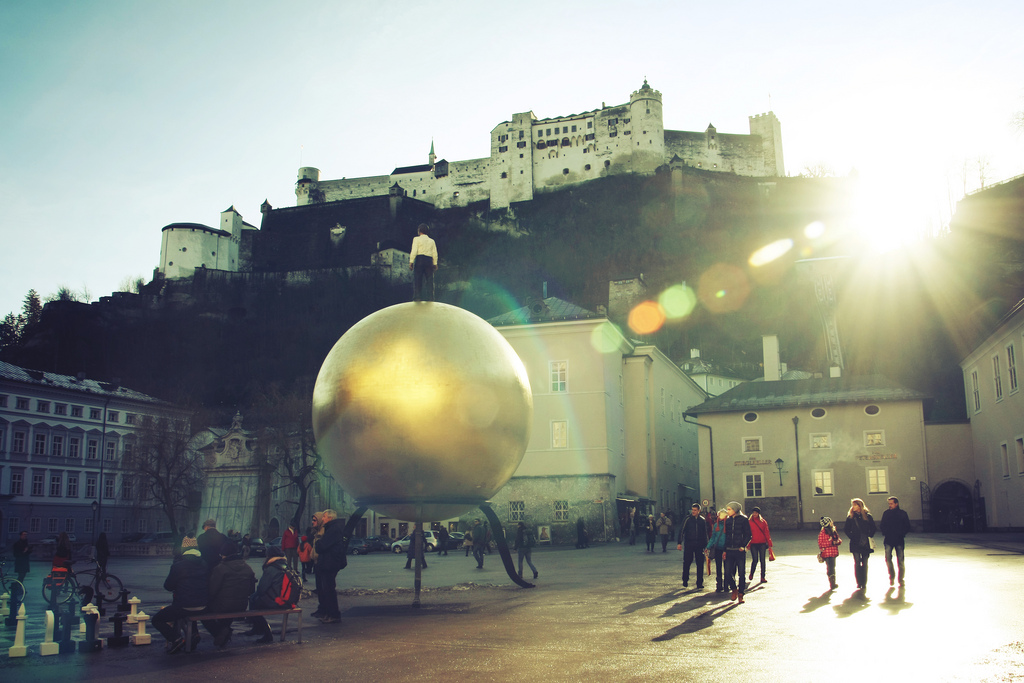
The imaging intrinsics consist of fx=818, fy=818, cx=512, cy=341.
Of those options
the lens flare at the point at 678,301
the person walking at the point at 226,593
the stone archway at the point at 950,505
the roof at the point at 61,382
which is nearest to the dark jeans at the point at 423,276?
the person walking at the point at 226,593

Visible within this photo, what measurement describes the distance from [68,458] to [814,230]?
83.9 meters

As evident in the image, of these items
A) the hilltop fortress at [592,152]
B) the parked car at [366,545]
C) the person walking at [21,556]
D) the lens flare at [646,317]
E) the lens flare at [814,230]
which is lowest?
the parked car at [366,545]

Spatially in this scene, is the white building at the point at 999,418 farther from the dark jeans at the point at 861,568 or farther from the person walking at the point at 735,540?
the person walking at the point at 735,540

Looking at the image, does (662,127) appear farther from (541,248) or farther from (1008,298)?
(1008,298)

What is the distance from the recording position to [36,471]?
52812 millimetres

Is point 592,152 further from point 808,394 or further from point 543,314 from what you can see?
point 808,394

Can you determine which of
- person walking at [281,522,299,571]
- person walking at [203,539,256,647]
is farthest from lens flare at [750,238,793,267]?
person walking at [203,539,256,647]

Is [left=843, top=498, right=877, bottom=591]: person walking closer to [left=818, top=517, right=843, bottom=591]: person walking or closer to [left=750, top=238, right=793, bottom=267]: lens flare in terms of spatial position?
[left=818, top=517, right=843, bottom=591]: person walking

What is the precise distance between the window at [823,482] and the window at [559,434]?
11.3 meters

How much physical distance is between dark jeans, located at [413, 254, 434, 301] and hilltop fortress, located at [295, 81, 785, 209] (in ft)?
314

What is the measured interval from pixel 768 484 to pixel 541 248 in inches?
2668

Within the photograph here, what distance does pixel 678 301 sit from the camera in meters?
89.9

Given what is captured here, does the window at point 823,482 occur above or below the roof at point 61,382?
below

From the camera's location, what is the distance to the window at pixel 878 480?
35.6 m
